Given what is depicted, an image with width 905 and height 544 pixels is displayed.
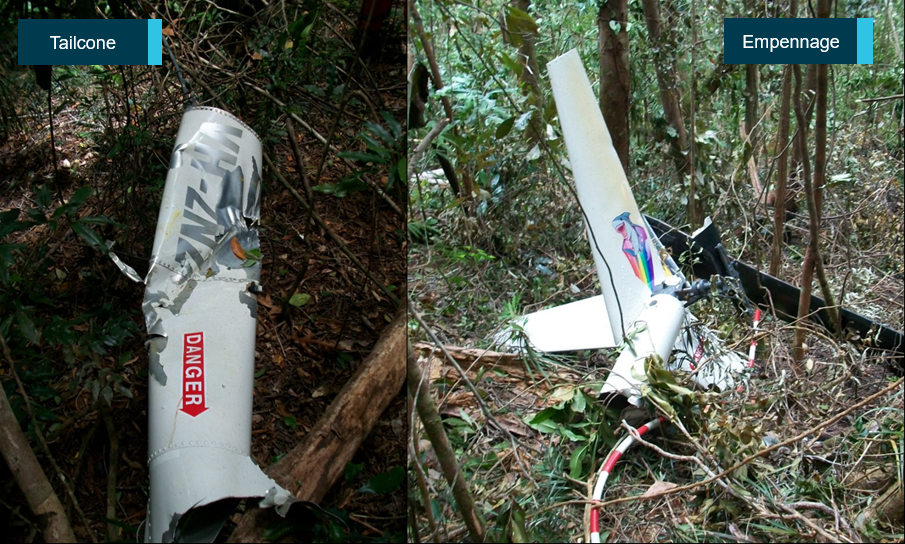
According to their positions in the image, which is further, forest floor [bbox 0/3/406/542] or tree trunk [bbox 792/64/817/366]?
tree trunk [bbox 792/64/817/366]

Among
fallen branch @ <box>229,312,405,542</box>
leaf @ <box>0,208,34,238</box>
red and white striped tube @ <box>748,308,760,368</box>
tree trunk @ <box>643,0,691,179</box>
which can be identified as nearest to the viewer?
fallen branch @ <box>229,312,405,542</box>

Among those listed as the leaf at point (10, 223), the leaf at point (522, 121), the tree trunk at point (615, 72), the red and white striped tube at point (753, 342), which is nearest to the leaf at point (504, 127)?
the leaf at point (522, 121)

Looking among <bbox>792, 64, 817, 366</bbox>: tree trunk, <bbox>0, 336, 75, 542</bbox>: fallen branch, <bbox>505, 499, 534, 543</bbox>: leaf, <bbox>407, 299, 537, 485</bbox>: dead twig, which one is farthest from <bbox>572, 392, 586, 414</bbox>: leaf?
<bbox>0, 336, 75, 542</bbox>: fallen branch

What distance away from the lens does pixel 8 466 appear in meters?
0.84

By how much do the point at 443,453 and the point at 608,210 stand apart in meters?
0.50

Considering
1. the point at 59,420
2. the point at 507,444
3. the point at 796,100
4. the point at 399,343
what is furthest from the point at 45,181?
the point at 796,100

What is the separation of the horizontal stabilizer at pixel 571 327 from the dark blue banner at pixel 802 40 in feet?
1.52

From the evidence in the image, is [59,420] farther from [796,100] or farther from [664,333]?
[796,100]

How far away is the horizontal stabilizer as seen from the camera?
121 cm

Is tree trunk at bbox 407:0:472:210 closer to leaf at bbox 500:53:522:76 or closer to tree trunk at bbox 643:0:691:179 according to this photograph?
leaf at bbox 500:53:522:76

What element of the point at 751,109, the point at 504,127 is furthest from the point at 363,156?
the point at 751,109

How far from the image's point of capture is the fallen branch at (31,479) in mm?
786

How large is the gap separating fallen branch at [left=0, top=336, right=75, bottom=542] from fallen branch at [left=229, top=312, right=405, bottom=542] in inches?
7.7

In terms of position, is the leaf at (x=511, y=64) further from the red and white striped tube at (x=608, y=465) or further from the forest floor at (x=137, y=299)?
the red and white striped tube at (x=608, y=465)
